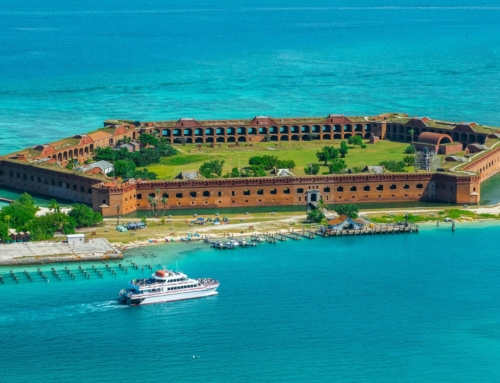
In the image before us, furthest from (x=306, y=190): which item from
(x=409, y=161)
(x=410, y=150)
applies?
(x=410, y=150)

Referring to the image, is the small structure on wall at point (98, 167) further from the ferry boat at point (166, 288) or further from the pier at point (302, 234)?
the ferry boat at point (166, 288)

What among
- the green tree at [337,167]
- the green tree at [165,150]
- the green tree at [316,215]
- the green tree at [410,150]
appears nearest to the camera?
the green tree at [316,215]

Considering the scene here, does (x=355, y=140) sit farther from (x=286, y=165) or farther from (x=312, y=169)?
(x=312, y=169)

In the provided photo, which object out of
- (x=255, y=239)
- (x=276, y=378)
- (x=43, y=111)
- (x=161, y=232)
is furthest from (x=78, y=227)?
(x=43, y=111)

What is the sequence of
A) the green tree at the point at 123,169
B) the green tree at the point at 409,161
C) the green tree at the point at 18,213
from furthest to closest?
the green tree at the point at 409,161
the green tree at the point at 123,169
the green tree at the point at 18,213

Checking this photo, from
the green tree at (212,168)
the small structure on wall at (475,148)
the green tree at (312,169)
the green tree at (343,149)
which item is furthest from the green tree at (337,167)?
the small structure on wall at (475,148)
